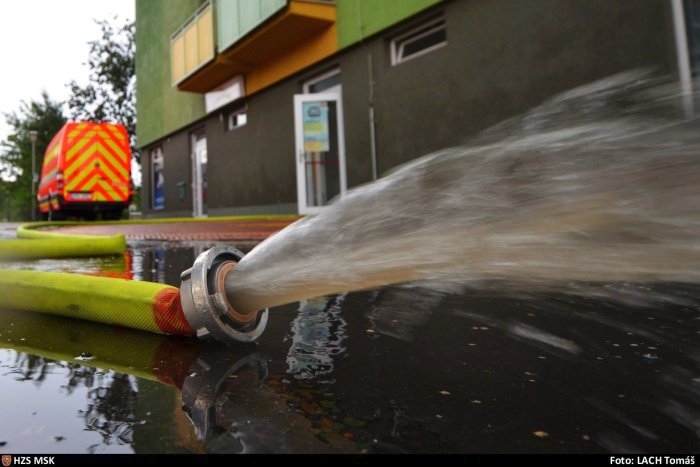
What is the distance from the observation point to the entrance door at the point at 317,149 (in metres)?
10.3

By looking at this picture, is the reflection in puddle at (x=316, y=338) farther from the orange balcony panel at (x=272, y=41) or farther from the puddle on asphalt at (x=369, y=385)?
the orange balcony panel at (x=272, y=41)

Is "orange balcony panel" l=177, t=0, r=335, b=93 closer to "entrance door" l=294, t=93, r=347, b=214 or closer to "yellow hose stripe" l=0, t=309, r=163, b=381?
"entrance door" l=294, t=93, r=347, b=214

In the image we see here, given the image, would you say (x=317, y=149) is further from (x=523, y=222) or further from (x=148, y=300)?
(x=523, y=222)

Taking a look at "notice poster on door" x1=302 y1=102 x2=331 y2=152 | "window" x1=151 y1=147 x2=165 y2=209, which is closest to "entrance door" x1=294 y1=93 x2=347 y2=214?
"notice poster on door" x1=302 y1=102 x2=331 y2=152

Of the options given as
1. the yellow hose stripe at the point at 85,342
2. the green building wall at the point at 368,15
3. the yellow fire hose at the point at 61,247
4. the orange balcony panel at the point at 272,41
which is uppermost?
the orange balcony panel at the point at 272,41

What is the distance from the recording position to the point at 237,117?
13.9m

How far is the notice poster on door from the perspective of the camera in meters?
10.3

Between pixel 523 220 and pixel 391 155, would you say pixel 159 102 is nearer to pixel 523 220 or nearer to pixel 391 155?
pixel 391 155

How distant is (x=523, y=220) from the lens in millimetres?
1354

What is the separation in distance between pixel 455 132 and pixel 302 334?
20.8 ft

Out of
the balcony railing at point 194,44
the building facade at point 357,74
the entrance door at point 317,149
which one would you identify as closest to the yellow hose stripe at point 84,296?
the building facade at point 357,74

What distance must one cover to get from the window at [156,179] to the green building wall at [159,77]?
0.57 meters

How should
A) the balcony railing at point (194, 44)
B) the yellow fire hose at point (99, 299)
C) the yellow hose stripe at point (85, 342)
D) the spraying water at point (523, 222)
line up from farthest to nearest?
the balcony railing at point (194, 44), the yellow fire hose at point (99, 299), the yellow hose stripe at point (85, 342), the spraying water at point (523, 222)

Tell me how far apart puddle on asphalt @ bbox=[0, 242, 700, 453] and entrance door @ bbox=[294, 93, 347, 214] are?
8.51m
